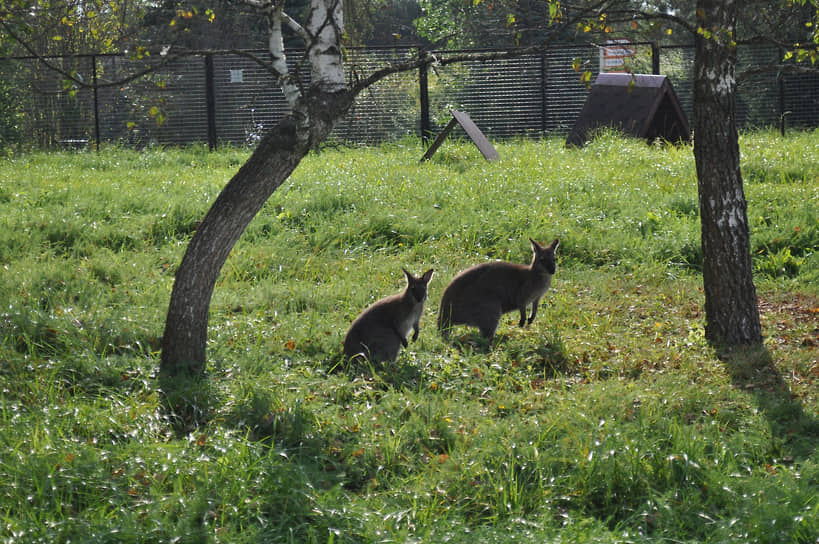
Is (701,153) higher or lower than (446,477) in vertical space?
higher

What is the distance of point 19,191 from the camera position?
11.6 m

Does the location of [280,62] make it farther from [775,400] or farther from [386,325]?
[775,400]

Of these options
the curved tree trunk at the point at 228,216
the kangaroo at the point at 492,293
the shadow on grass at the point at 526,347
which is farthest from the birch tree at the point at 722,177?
the curved tree trunk at the point at 228,216

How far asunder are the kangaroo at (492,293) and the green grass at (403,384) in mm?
221

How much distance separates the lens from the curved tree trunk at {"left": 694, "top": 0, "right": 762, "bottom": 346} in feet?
21.4

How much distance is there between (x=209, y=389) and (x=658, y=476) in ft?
10.3

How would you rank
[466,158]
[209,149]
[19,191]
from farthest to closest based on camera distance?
[209,149] < [466,158] < [19,191]

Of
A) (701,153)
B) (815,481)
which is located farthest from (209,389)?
(701,153)

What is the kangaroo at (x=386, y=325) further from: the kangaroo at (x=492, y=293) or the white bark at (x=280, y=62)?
the white bark at (x=280, y=62)

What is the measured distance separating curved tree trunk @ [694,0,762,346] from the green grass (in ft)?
1.22

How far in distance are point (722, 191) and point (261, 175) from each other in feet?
12.5

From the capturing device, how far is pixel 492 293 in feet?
24.4

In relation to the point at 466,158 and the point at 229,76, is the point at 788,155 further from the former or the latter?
the point at 229,76

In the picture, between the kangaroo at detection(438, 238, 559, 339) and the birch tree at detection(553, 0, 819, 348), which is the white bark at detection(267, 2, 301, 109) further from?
the kangaroo at detection(438, 238, 559, 339)
